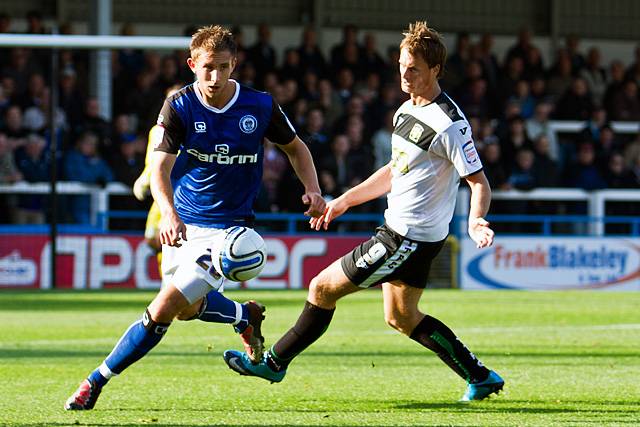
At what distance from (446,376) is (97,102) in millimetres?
11333

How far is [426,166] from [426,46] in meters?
0.62

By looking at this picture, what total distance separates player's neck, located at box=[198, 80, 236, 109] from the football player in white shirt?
2.61ft

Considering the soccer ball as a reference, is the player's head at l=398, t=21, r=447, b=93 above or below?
above

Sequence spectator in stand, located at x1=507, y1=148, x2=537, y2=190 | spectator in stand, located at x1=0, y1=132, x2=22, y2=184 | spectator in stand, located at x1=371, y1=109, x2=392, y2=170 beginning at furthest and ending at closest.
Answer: spectator in stand, located at x1=507, y1=148, x2=537, y2=190 < spectator in stand, located at x1=371, y1=109, x2=392, y2=170 < spectator in stand, located at x1=0, y1=132, x2=22, y2=184

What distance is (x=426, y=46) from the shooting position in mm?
6992

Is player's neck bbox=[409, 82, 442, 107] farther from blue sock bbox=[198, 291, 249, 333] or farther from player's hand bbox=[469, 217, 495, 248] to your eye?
blue sock bbox=[198, 291, 249, 333]

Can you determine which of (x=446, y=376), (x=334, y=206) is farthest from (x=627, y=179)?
(x=334, y=206)

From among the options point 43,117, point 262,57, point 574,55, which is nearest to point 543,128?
point 574,55

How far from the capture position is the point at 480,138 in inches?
858

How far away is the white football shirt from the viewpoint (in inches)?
274

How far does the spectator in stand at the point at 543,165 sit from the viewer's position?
22.2 meters

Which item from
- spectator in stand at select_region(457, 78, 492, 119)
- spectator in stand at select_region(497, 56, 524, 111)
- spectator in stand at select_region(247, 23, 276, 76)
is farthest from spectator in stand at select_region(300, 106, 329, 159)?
spectator in stand at select_region(497, 56, 524, 111)

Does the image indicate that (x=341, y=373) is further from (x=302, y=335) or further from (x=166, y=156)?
(x=166, y=156)

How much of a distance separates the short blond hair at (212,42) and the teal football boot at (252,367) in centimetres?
172
